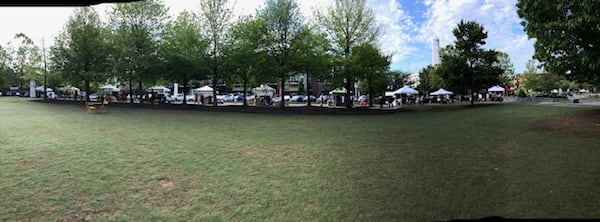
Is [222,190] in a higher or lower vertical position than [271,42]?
lower

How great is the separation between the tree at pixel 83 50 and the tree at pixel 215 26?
8.61 m

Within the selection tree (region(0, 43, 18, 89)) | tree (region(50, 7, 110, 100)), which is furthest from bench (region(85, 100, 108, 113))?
tree (region(0, 43, 18, 89))

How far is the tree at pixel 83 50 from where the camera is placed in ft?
78.7

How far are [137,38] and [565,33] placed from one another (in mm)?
21809

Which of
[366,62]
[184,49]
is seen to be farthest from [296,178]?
[184,49]

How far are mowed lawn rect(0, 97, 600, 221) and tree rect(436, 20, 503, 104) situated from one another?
17294mm

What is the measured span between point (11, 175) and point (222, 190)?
2953mm

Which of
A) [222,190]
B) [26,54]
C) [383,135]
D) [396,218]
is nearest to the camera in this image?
[396,218]

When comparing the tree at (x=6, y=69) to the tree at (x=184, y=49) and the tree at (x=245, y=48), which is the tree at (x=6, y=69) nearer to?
the tree at (x=184, y=49)

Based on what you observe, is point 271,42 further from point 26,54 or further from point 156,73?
point 26,54

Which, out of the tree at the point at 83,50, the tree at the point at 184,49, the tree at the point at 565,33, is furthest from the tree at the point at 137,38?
the tree at the point at 565,33

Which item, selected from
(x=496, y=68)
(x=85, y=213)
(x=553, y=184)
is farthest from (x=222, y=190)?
(x=496, y=68)

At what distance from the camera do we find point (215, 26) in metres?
20.4

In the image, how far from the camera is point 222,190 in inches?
163
